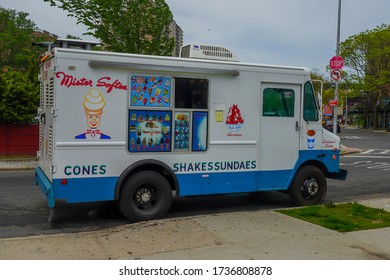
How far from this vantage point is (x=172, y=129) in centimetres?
730

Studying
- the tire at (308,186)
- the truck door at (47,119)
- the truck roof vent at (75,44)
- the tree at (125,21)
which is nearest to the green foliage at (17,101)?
the tree at (125,21)

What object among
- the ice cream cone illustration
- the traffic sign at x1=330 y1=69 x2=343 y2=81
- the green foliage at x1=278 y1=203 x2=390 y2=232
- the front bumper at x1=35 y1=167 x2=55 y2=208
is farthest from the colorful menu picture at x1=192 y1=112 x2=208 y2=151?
the traffic sign at x1=330 y1=69 x2=343 y2=81

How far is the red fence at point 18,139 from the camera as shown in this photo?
679 inches

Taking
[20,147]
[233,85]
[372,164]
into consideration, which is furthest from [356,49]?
[233,85]

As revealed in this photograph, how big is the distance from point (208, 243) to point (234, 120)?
2.81 metres

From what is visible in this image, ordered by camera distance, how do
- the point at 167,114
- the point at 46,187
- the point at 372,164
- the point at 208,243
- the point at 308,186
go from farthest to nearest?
the point at 372,164 < the point at 308,186 < the point at 167,114 < the point at 46,187 < the point at 208,243

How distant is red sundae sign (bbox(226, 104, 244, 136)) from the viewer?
25.4ft

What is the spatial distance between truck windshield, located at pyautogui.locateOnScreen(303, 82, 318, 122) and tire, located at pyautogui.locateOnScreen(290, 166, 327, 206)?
1012mm

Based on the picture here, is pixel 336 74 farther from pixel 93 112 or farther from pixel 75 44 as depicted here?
pixel 93 112

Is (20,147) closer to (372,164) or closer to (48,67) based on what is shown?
(48,67)

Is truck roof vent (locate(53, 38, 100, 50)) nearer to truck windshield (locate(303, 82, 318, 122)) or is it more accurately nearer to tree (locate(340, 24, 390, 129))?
truck windshield (locate(303, 82, 318, 122))

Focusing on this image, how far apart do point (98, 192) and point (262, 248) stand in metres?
2.85

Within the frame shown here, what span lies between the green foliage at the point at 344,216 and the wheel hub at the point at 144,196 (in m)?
2.39

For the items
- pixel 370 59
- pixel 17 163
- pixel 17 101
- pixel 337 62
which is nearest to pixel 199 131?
pixel 17 163
